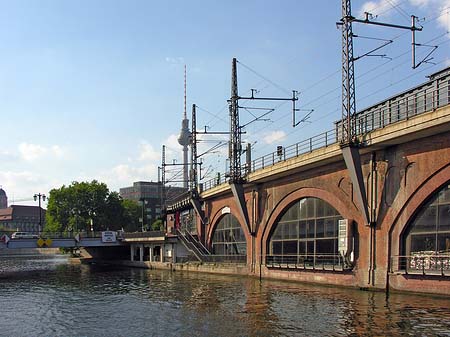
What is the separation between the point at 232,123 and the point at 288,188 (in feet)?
36.2

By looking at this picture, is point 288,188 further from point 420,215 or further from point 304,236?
point 420,215

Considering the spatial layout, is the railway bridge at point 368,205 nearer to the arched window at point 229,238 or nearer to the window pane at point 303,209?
the window pane at point 303,209

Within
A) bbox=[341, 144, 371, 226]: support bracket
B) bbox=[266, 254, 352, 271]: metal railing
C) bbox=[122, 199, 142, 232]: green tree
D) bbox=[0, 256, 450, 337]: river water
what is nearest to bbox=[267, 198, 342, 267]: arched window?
bbox=[266, 254, 352, 271]: metal railing

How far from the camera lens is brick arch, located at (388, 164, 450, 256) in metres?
32.5

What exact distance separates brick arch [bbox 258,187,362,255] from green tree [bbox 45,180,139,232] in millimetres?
79614

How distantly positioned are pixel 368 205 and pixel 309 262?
31.0 ft

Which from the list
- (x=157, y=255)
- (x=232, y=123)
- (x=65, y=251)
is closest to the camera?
(x=232, y=123)

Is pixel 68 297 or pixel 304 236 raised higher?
pixel 304 236

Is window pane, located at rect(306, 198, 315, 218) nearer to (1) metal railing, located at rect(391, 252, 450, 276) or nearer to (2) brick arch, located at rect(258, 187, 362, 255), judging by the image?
(2) brick arch, located at rect(258, 187, 362, 255)

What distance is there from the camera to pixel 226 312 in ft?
100

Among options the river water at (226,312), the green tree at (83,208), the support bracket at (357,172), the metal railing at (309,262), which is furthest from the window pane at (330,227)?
the green tree at (83,208)

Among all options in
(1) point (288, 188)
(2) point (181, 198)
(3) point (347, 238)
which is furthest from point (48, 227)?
(3) point (347, 238)

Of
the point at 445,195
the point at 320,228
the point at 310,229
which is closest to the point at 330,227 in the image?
the point at 320,228

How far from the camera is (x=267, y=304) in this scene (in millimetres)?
33219
